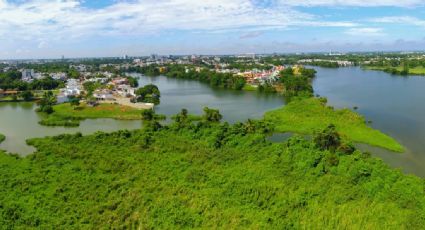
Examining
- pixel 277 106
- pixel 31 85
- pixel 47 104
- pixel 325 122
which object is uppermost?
pixel 31 85

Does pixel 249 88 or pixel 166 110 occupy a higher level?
pixel 249 88

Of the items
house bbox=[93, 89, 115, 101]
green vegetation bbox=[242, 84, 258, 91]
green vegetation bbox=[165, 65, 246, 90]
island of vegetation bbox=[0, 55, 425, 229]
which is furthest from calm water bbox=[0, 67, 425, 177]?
house bbox=[93, 89, 115, 101]

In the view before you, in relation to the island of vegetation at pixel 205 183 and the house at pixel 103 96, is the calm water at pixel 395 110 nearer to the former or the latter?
the island of vegetation at pixel 205 183

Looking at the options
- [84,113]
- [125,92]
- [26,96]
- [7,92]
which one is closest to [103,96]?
[125,92]

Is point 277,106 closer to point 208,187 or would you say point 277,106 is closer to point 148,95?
point 148,95

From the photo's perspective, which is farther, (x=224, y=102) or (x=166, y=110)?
(x=224, y=102)

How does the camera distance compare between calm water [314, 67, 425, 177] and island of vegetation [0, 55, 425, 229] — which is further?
calm water [314, 67, 425, 177]

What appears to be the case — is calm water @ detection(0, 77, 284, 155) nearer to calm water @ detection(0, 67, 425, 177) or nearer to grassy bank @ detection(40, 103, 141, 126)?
calm water @ detection(0, 67, 425, 177)
